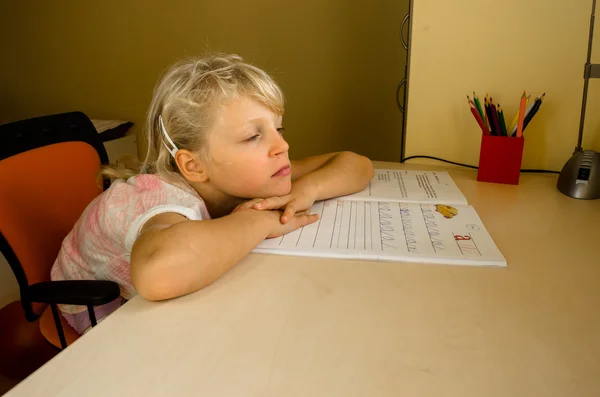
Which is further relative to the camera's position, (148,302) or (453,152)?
(453,152)

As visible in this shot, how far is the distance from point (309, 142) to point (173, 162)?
1.09m

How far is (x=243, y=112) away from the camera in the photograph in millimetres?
742

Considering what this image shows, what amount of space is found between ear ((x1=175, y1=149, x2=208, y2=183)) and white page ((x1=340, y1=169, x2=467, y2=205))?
0.28 meters

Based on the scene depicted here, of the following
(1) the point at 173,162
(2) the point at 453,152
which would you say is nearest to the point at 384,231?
(1) the point at 173,162

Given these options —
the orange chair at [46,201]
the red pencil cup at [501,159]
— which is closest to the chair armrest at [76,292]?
the orange chair at [46,201]

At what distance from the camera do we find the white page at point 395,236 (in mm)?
637

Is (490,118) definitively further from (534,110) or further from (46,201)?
(46,201)

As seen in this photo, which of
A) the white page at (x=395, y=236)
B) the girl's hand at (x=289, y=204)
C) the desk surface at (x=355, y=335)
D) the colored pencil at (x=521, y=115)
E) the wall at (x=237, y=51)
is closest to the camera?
the desk surface at (x=355, y=335)

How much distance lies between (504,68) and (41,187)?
1005 mm

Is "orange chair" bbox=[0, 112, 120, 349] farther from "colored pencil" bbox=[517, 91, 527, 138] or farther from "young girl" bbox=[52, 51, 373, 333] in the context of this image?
"colored pencil" bbox=[517, 91, 527, 138]

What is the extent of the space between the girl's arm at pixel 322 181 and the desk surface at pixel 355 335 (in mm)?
149

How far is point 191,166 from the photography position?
781 millimetres

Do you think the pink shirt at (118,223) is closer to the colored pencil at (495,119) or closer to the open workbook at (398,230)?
the open workbook at (398,230)

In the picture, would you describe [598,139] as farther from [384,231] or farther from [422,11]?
[384,231]
